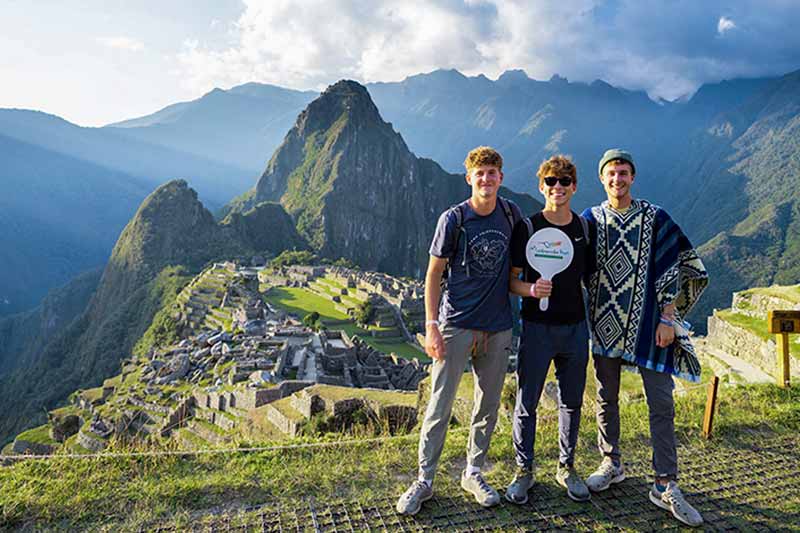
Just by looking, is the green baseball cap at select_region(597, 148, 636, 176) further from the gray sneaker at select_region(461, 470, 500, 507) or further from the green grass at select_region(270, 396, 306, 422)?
the green grass at select_region(270, 396, 306, 422)

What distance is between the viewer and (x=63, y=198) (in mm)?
187500


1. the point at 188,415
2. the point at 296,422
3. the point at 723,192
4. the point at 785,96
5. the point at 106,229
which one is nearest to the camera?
the point at 296,422

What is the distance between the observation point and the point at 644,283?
3.28m

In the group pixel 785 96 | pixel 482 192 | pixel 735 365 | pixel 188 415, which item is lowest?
pixel 188 415

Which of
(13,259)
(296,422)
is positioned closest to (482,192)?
(296,422)

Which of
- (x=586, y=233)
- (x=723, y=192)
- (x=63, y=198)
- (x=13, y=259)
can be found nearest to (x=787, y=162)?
(x=723, y=192)

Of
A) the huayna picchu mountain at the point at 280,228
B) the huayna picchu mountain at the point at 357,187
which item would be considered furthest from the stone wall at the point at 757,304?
the huayna picchu mountain at the point at 357,187

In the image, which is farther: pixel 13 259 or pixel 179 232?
pixel 13 259

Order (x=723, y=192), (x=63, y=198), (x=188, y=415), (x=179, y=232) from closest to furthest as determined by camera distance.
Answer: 1. (x=188, y=415)
2. (x=179, y=232)
3. (x=723, y=192)
4. (x=63, y=198)

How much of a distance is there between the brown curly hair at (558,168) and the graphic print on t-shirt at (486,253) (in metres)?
0.50

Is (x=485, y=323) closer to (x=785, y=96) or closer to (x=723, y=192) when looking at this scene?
(x=723, y=192)

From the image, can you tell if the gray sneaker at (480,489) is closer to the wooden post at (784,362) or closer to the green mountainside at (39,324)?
the wooden post at (784,362)

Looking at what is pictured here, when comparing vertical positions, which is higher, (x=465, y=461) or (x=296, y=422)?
(x=465, y=461)

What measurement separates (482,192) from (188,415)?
1606 cm
